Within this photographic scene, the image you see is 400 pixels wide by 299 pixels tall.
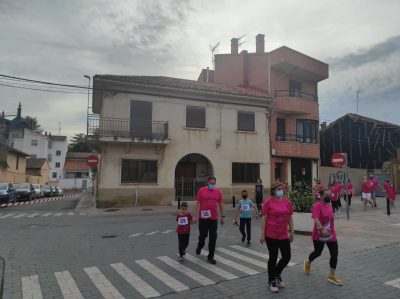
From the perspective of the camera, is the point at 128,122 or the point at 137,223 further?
the point at 128,122

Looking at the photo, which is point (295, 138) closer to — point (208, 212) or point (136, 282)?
point (208, 212)

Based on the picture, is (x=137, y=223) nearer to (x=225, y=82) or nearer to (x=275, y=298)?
(x=275, y=298)

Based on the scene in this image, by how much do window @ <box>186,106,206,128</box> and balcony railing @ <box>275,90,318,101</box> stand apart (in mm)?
6576

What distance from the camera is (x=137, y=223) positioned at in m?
13.0

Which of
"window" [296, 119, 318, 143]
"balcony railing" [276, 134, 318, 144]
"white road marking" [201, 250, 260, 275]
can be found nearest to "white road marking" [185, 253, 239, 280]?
"white road marking" [201, 250, 260, 275]

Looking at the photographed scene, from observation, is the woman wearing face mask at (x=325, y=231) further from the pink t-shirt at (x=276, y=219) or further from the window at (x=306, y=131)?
the window at (x=306, y=131)

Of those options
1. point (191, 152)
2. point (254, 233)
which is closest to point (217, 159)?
point (191, 152)

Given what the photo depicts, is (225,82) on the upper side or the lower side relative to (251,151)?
upper

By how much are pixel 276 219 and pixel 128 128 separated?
49.9ft

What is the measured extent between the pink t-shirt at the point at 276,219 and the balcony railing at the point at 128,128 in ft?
46.9

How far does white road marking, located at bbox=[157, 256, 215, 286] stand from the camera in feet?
17.9

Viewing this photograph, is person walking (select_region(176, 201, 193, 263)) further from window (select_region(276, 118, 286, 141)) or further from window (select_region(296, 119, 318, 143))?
window (select_region(296, 119, 318, 143))

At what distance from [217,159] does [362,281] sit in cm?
1585

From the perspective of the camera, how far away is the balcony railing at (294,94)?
2474 centimetres
